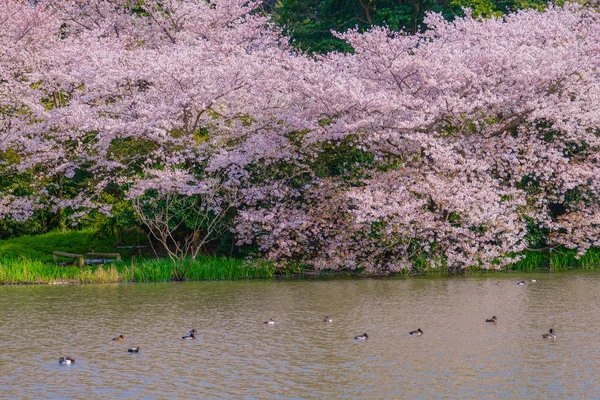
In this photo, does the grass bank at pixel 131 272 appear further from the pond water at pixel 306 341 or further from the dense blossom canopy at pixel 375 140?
the pond water at pixel 306 341

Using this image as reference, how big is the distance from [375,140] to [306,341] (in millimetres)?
12295

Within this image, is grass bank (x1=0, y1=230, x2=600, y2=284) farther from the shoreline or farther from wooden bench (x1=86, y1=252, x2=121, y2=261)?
wooden bench (x1=86, y1=252, x2=121, y2=261)

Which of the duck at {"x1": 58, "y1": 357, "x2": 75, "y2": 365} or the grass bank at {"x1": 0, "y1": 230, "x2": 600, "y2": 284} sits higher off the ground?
the grass bank at {"x1": 0, "y1": 230, "x2": 600, "y2": 284}

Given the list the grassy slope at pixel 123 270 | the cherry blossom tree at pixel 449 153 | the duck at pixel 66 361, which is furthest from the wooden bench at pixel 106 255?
the duck at pixel 66 361

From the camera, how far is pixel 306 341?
17.0 m

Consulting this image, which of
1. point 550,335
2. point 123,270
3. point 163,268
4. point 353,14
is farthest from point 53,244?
point 353,14

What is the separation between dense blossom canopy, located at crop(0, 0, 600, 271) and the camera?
90.1 feet

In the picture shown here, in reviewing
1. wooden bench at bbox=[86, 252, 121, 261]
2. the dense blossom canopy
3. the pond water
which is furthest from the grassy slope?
the pond water

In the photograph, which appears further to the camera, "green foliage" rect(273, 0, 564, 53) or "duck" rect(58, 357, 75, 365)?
"green foliage" rect(273, 0, 564, 53)

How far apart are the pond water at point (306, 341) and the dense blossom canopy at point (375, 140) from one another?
2.61m

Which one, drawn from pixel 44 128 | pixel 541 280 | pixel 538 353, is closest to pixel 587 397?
pixel 538 353

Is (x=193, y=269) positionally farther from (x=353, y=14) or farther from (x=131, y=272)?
(x=353, y=14)

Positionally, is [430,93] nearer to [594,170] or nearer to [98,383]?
[594,170]

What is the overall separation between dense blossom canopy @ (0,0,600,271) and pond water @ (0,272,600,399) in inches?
103
